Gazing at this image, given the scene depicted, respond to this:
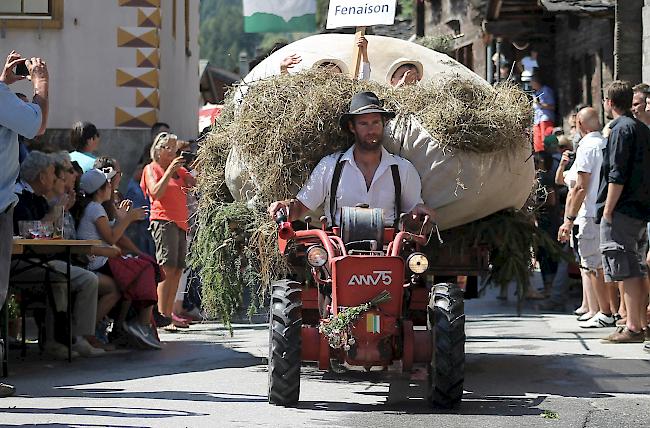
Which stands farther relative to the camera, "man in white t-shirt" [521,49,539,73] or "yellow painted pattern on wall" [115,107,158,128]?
"man in white t-shirt" [521,49,539,73]

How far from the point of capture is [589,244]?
14664 millimetres

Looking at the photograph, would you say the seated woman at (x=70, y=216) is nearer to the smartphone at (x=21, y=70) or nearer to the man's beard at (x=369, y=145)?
the smartphone at (x=21, y=70)

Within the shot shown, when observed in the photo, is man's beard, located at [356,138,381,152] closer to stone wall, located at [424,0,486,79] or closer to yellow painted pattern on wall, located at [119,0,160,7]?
yellow painted pattern on wall, located at [119,0,160,7]

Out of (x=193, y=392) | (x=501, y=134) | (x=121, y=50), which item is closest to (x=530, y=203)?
(x=501, y=134)

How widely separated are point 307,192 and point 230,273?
110 cm

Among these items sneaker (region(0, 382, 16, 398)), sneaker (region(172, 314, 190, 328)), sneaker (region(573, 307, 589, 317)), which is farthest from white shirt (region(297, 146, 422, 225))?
sneaker (region(573, 307, 589, 317))

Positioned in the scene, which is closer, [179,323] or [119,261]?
[119,261]

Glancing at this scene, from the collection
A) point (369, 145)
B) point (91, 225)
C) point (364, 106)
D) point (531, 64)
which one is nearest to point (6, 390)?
point (369, 145)

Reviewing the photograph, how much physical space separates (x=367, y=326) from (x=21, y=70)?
2921 mm

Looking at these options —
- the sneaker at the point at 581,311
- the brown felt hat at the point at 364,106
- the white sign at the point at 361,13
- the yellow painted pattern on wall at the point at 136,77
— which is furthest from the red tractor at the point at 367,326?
the yellow painted pattern on wall at the point at 136,77

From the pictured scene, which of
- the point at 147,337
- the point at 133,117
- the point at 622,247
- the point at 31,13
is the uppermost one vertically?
the point at 31,13

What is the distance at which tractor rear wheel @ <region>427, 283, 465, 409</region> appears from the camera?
28.6 feet

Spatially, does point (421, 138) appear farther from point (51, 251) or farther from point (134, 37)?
point (134, 37)

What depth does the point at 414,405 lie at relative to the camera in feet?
29.9
